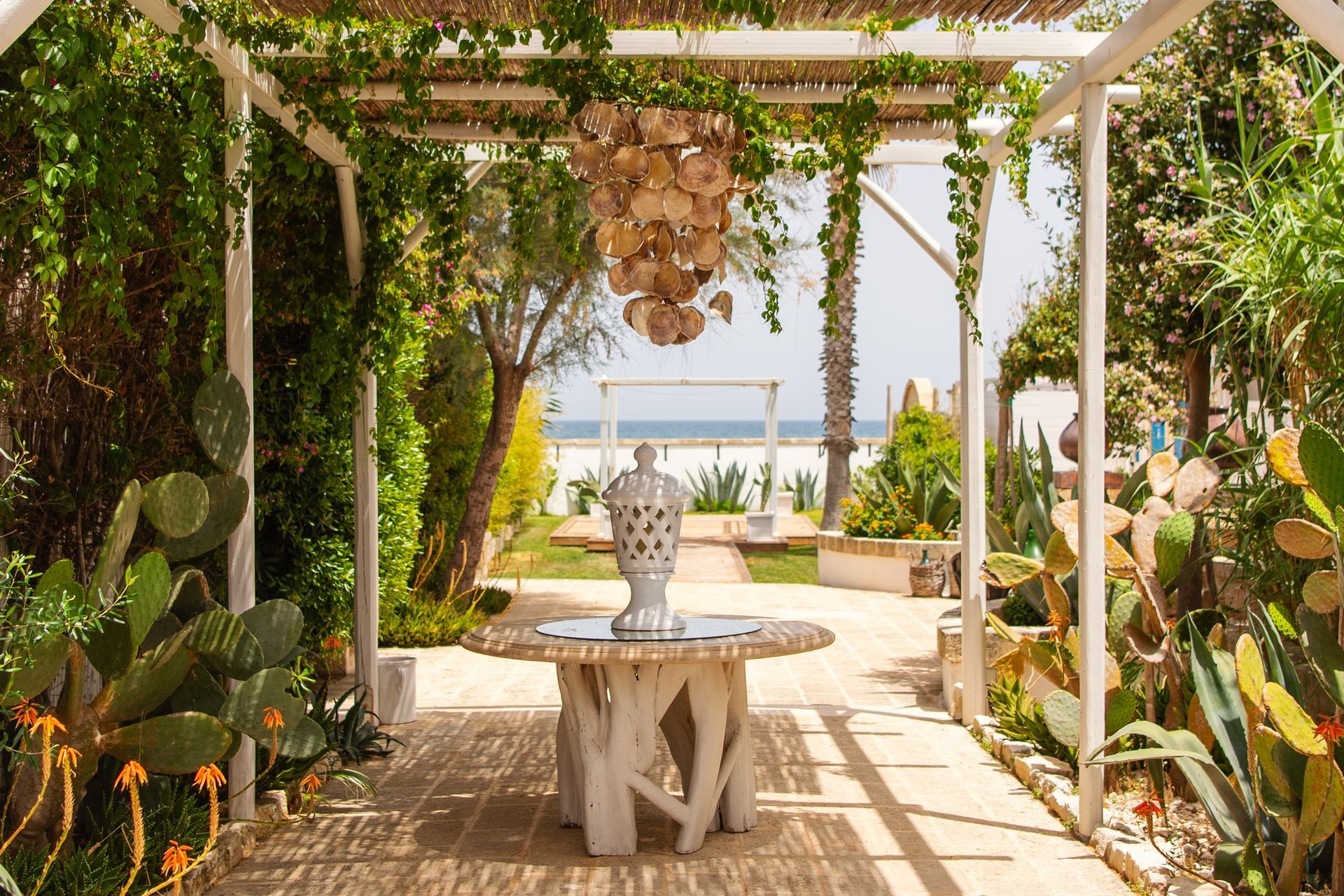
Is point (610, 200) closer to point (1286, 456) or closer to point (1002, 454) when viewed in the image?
point (1286, 456)

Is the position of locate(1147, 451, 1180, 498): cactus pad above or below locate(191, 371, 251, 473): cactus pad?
below

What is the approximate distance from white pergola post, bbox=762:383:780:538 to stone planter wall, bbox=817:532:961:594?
325cm

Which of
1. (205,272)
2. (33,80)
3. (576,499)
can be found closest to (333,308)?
(205,272)

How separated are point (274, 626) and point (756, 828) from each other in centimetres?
178

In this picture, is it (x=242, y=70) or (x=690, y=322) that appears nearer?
(x=690, y=322)

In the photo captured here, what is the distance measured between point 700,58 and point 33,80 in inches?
91.2

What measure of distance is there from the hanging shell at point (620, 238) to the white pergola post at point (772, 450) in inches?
434

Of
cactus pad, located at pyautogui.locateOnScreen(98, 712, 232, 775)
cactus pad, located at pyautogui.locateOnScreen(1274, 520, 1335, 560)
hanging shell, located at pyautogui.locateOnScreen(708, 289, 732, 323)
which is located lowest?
cactus pad, located at pyautogui.locateOnScreen(98, 712, 232, 775)

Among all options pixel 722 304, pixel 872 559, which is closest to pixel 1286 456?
pixel 722 304

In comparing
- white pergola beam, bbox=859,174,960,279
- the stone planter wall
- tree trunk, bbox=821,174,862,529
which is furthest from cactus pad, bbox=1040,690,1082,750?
tree trunk, bbox=821,174,862,529

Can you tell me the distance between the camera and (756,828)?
4277mm

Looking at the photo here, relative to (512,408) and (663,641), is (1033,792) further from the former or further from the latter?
(512,408)

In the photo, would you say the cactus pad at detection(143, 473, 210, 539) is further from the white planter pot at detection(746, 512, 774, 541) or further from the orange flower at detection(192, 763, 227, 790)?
the white planter pot at detection(746, 512, 774, 541)

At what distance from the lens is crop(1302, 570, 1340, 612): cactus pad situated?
335 centimetres
